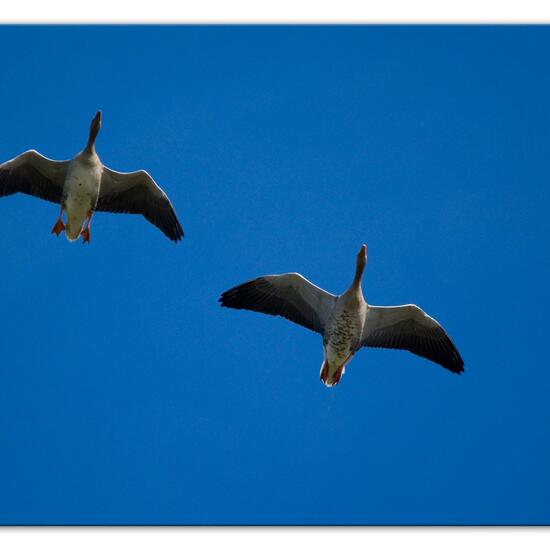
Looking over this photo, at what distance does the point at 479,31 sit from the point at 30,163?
5260 millimetres

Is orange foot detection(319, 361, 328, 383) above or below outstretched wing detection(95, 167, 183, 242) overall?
below

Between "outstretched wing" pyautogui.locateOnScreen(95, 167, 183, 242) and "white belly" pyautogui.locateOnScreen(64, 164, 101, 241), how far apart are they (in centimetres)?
39

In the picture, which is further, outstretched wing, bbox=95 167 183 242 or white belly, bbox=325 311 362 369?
outstretched wing, bbox=95 167 183 242

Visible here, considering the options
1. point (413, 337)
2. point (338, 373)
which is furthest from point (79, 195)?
point (413, 337)

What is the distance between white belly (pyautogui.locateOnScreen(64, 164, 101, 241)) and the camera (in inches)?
400

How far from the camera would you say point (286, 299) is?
9.92 meters

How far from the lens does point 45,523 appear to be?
282 inches

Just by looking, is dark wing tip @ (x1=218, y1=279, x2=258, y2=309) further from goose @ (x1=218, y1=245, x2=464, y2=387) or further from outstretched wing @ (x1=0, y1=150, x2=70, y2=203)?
outstretched wing @ (x1=0, y1=150, x2=70, y2=203)

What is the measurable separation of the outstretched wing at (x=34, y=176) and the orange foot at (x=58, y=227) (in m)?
0.34

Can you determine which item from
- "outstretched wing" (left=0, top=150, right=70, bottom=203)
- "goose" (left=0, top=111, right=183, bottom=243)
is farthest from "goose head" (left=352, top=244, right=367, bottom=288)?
"outstretched wing" (left=0, top=150, right=70, bottom=203)

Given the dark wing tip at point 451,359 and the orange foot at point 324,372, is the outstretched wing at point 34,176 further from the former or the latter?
the dark wing tip at point 451,359

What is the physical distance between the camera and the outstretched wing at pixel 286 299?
31.9 ft

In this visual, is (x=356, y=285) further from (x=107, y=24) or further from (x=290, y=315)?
(x=107, y=24)
